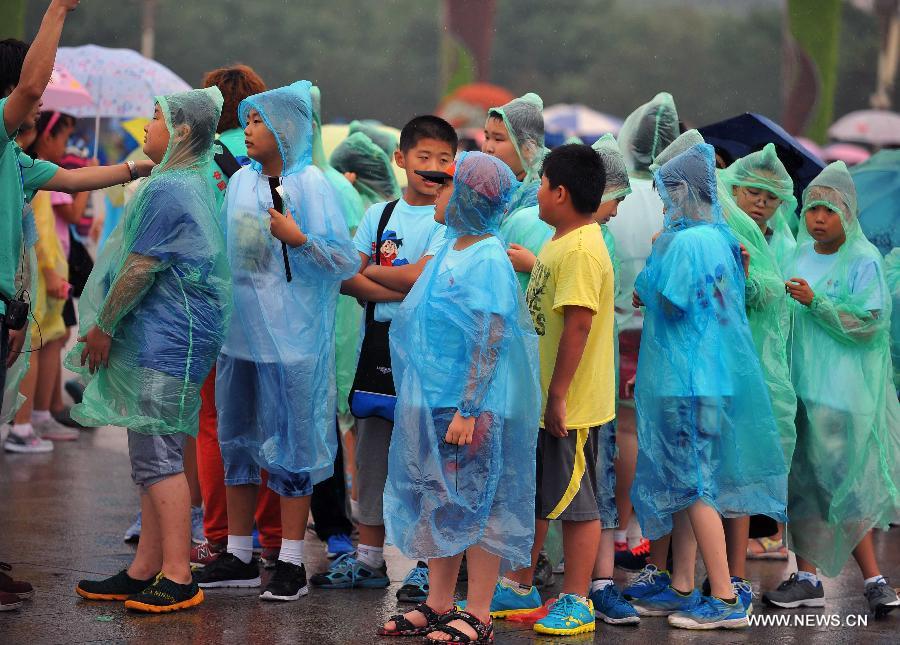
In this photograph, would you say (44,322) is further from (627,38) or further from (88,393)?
(627,38)

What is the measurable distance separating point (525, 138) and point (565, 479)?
168 centimetres

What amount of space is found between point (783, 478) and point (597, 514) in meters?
0.76

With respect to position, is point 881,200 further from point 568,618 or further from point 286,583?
point 286,583

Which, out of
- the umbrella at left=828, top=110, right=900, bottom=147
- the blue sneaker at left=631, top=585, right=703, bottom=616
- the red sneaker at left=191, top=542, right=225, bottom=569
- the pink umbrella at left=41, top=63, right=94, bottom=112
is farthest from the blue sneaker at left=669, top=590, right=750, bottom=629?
the umbrella at left=828, top=110, right=900, bottom=147

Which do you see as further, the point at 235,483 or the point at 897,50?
the point at 897,50

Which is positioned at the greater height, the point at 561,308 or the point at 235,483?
the point at 561,308

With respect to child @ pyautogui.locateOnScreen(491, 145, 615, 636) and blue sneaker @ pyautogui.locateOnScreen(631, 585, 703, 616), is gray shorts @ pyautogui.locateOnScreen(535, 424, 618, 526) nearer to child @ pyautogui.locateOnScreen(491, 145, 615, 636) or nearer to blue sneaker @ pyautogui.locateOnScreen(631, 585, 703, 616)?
child @ pyautogui.locateOnScreen(491, 145, 615, 636)

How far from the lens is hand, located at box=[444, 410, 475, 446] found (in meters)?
4.32

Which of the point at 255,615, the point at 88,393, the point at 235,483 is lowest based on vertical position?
the point at 255,615

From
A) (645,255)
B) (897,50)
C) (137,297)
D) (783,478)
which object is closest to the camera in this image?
(137,297)

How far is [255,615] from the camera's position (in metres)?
4.77

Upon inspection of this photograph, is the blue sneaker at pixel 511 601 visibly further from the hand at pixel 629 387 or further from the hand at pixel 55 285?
the hand at pixel 55 285

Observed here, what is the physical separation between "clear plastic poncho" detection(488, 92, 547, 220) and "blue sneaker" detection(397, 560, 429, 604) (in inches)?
63.0

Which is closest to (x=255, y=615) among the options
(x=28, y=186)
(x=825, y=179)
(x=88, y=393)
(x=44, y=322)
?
(x=88, y=393)
